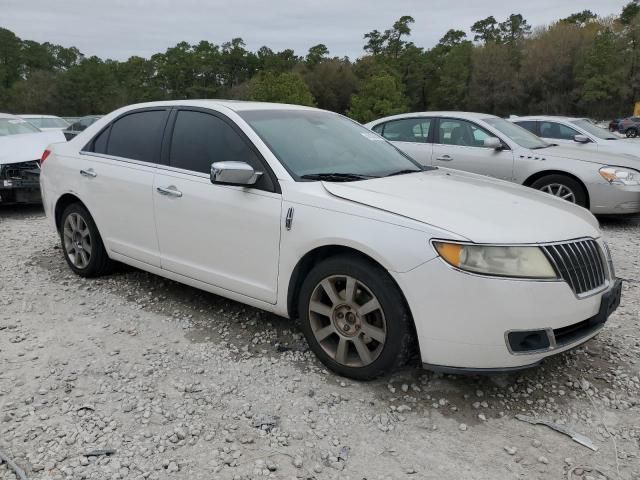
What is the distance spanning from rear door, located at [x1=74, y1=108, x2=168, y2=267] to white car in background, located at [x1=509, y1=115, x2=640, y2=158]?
7.31 meters

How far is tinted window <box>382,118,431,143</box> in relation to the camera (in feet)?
27.5

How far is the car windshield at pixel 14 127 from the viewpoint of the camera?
926 cm

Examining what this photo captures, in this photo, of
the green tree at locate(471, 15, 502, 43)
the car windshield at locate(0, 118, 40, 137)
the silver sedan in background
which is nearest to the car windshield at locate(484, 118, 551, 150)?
the silver sedan in background

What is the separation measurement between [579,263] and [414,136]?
19.1 feet

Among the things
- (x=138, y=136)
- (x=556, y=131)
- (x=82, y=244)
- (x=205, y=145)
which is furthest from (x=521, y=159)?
(x=82, y=244)

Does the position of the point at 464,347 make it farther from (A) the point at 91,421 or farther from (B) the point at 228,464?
(A) the point at 91,421

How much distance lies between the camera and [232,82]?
94750 mm

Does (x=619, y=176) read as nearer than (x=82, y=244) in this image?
No

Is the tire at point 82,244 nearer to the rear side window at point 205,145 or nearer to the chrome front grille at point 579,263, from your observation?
the rear side window at point 205,145

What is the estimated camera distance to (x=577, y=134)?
9859 mm

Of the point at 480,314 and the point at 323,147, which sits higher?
the point at 323,147

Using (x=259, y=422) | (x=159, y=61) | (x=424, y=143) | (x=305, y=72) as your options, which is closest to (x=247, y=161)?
(x=259, y=422)

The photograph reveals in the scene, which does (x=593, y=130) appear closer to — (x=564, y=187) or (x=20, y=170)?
(x=564, y=187)

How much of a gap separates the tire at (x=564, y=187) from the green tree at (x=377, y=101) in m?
49.2
